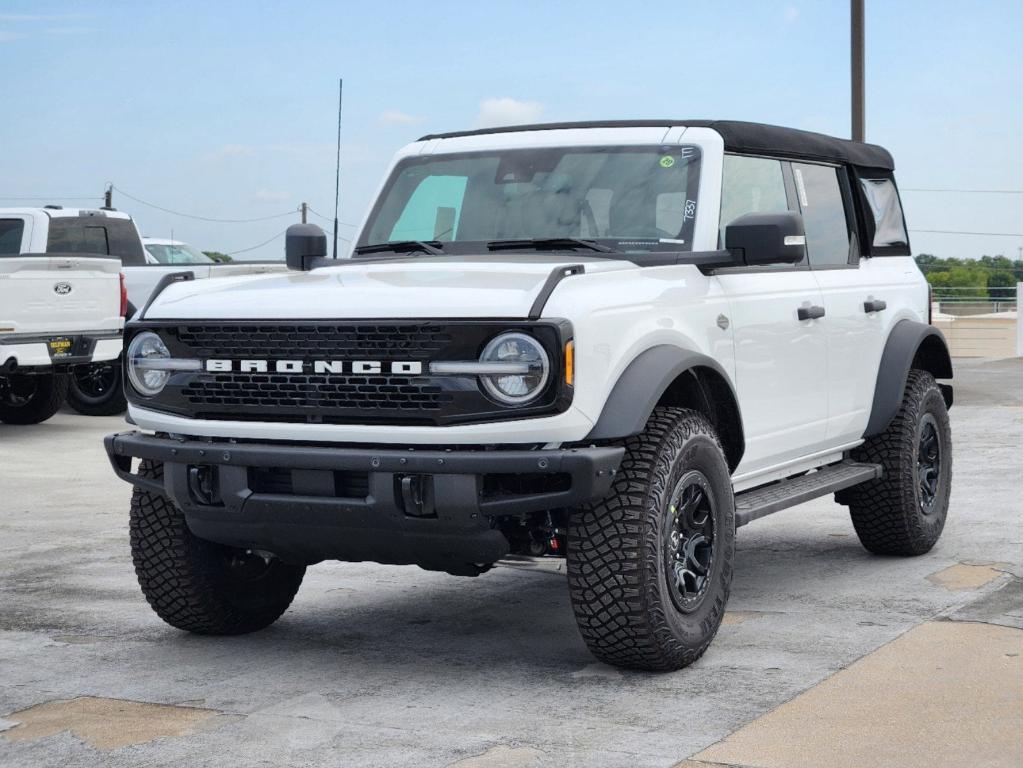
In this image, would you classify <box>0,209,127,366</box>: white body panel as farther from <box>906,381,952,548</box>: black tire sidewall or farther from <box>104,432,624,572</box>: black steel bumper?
<box>104,432,624,572</box>: black steel bumper

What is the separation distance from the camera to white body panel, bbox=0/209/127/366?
14375mm

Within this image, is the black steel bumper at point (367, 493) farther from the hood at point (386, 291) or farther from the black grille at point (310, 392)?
the hood at point (386, 291)

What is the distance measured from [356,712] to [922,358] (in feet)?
14.0

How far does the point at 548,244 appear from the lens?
6207 mm

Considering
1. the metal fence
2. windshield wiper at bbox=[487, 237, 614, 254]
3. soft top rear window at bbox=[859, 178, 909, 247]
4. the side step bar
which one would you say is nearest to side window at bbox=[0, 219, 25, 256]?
soft top rear window at bbox=[859, 178, 909, 247]

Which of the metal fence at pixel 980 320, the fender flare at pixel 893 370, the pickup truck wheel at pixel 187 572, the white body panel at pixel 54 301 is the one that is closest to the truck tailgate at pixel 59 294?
the white body panel at pixel 54 301

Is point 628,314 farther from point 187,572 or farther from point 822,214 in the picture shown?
point 822,214

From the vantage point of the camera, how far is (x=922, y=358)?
817 centimetres

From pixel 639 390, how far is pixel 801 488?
1.81m

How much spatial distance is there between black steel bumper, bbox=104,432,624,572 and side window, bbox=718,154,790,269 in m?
1.68

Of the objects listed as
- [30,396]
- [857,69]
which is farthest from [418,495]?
[857,69]

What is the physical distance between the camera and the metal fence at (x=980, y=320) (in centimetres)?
3253

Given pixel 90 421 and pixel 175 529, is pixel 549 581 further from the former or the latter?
pixel 90 421

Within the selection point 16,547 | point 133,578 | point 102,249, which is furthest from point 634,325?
point 102,249
